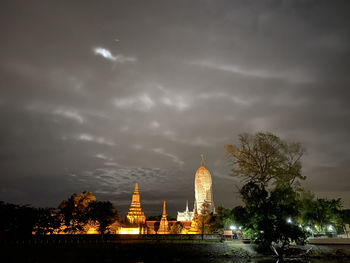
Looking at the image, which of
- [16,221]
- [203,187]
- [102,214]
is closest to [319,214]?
[102,214]

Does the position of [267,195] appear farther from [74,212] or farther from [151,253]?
[74,212]

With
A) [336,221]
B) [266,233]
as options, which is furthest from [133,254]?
[336,221]

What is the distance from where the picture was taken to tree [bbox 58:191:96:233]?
38750mm

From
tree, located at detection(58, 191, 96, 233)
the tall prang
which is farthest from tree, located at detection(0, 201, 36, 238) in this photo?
the tall prang

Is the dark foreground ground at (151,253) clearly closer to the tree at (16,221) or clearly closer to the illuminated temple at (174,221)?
the tree at (16,221)

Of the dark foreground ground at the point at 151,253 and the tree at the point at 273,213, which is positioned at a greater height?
the tree at the point at 273,213

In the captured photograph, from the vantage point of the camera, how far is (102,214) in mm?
39969

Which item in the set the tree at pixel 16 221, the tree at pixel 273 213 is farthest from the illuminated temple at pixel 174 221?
the tree at pixel 273 213

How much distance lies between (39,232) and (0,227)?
4789mm

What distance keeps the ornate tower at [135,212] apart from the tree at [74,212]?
26.7 metres

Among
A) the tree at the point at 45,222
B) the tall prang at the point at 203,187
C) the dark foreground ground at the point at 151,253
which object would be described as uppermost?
the tall prang at the point at 203,187

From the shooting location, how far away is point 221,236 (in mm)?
36406

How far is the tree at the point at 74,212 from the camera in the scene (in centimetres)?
3875

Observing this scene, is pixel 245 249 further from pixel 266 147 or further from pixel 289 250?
pixel 266 147
